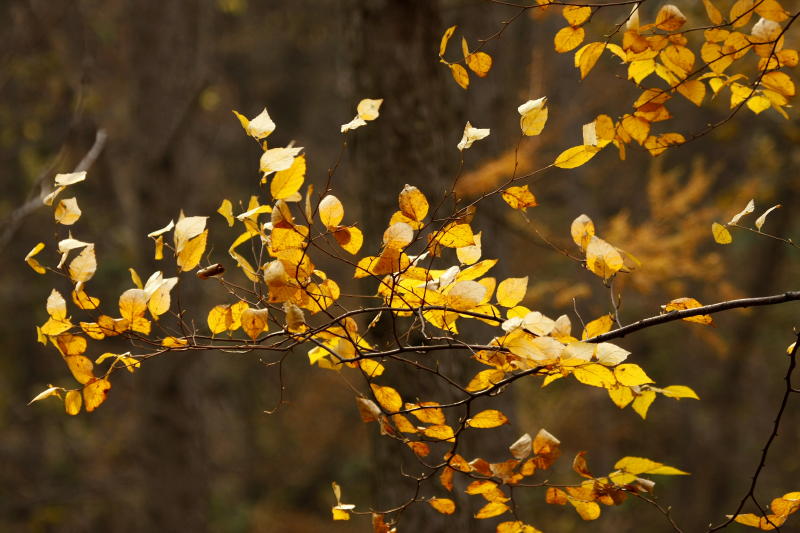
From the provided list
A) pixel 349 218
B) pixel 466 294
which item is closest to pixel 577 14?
pixel 466 294

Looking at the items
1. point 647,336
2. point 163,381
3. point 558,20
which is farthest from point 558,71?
point 163,381

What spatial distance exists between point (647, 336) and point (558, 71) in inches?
148

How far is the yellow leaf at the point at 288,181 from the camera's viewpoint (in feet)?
3.17

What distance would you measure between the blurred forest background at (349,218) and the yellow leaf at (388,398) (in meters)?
0.15

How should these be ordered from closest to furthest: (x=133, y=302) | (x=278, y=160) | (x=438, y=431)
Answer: (x=278, y=160), (x=133, y=302), (x=438, y=431)

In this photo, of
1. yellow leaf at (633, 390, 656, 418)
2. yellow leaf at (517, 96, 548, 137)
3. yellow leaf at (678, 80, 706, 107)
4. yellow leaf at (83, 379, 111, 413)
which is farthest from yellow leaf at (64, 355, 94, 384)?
yellow leaf at (678, 80, 706, 107)

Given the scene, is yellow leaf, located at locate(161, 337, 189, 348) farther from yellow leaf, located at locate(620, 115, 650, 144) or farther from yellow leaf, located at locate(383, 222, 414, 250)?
yellow leaf, located at locate(620, 115, 650, 144)

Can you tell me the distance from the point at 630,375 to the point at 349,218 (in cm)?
860

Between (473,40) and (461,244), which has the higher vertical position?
(461,244)

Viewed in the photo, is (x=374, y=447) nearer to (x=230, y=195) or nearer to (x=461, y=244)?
(x=461, y=244)

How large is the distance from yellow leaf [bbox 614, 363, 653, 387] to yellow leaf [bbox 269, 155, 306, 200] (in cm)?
51

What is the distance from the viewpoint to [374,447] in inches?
94.9

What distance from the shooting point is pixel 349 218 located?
9531 millimetres

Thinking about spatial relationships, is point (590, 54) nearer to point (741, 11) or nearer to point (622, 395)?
point (741, 11)
